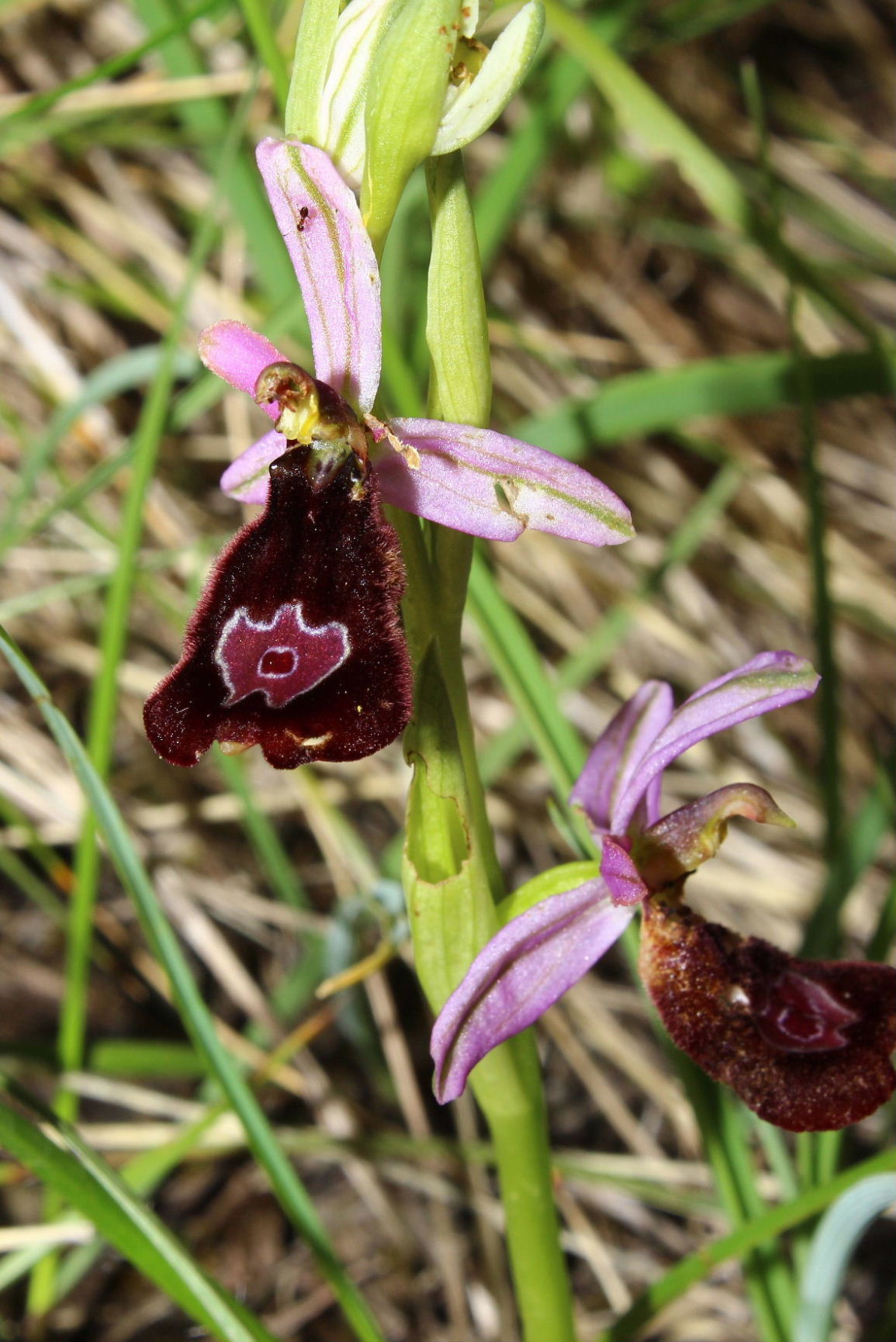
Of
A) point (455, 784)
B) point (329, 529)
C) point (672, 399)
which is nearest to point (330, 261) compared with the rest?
point (329, 529)

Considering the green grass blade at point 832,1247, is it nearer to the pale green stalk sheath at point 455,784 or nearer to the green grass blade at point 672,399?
the pale green stalk sheath at point 455,784

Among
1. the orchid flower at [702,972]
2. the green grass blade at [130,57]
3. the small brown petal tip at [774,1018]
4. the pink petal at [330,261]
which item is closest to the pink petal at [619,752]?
the orchid flower at [702,972]

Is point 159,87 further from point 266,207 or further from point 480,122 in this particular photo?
point 480,122

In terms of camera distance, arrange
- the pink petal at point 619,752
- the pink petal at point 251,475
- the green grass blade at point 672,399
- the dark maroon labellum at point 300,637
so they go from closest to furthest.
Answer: the dark maroon labellum at point 300,637 < the pink petal at point 251,475 < the pink petal at point 619,752 < the green grass blade at point 672,399

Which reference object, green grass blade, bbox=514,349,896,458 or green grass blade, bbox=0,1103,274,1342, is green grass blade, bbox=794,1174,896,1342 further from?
green grass blade, bbox=514,349,896,458

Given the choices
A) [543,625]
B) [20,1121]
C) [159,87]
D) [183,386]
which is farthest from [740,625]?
[20,1121]

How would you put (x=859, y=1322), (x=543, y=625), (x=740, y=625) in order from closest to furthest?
(x=859, y=1322) → (x=543, y=625) → (x=740, y=625)

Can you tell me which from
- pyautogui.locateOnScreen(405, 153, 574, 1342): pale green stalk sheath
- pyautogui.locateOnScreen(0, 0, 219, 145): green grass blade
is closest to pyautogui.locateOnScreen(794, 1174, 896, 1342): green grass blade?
pyautogui.locateOnScreen(405, 153, 574, 1342): pale green stalk sheath

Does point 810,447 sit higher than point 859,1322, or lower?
higher
